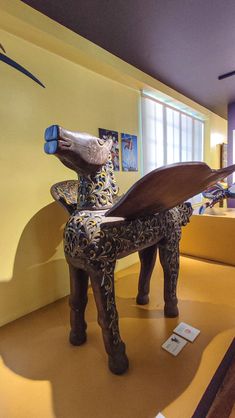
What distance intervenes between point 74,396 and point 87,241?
51cm

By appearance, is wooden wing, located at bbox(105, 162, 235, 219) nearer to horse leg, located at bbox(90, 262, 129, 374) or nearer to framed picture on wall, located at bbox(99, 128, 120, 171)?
horse leg, located at bbox(90, 262, 129, 374)

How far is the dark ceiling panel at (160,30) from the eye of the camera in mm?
1130

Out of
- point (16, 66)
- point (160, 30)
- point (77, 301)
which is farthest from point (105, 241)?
point (160, 30)

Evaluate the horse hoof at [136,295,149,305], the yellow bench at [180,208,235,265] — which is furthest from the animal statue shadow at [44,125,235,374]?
the yellow bench at [180,208,235,265]

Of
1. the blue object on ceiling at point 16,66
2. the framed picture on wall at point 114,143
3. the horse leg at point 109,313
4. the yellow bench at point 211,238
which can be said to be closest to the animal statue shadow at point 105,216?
the horse leg at point 109,313

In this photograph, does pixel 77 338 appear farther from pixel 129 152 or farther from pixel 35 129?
pixel 129 152

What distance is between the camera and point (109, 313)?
759 millimetres

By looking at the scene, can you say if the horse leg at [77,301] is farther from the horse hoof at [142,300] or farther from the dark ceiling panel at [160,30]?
the dark ceiling panel at [160,30]

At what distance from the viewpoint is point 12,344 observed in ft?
3.23

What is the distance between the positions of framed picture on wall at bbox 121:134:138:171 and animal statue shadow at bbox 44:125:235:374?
3.18 feet

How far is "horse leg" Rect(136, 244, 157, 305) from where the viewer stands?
120 centimetres

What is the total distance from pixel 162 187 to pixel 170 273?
1.87 ft

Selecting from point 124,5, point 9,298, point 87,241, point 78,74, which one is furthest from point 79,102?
point 9,298

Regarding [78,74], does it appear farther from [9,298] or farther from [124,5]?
[9,298]
